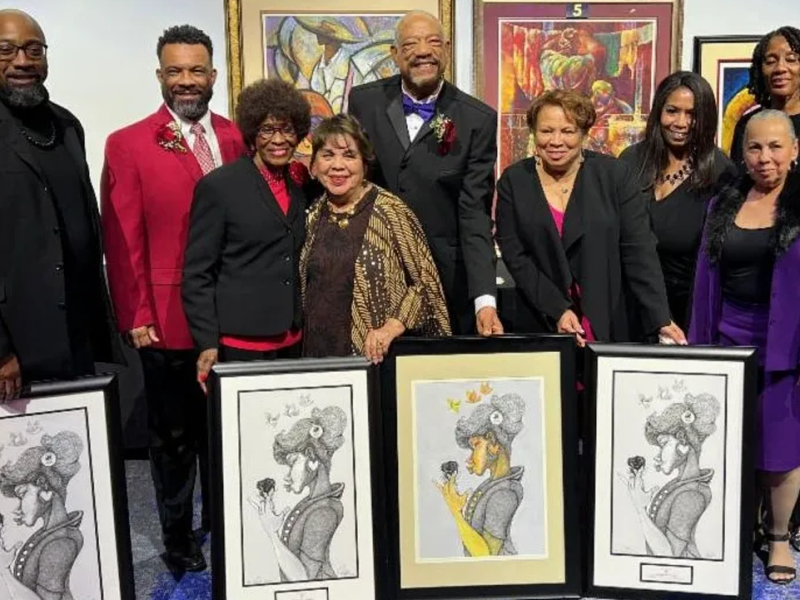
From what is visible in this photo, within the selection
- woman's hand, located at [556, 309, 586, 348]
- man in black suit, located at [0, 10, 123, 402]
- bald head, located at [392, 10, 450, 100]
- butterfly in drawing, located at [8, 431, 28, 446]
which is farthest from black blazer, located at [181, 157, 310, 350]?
woman's hand, located at [556, 309, 586, 348]

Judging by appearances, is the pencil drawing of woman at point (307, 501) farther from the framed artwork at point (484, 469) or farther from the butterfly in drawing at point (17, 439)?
the butterfly in drawing at point (17, 439)

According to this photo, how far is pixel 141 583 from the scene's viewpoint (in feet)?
9.30

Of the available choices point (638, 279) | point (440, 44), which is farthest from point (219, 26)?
point (638, 279)

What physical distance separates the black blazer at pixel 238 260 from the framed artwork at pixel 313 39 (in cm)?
148

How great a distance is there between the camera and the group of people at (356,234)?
7.88 feet

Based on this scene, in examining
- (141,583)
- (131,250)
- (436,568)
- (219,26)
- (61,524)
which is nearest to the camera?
(61,524)

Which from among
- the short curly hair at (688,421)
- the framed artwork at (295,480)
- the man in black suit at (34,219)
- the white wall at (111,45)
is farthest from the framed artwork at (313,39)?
the short curly hair at (688,421)

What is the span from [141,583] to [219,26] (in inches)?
100

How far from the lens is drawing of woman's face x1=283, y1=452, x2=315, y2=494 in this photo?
91.8 inches

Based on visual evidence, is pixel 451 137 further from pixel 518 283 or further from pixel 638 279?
pixel 638 279

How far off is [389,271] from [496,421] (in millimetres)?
551

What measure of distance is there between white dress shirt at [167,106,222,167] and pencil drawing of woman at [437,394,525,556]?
121 centimetres

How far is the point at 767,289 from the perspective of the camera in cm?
262

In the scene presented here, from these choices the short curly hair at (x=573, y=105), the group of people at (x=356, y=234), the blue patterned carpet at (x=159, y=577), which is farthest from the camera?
the blue patterned carpet at (x=159, y=577)
